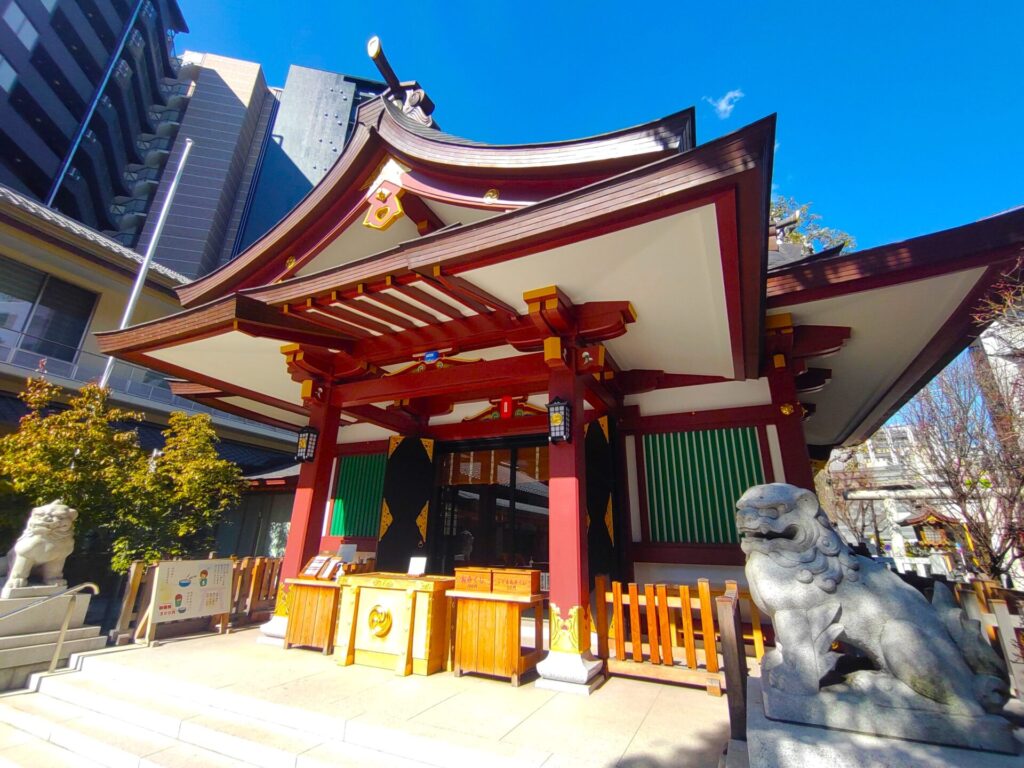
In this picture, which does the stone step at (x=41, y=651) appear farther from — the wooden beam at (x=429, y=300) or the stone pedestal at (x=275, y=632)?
the wooden beam at (x=429, y=300)

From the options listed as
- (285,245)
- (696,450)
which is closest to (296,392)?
(285,245)

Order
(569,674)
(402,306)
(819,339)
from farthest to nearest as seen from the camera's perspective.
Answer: (819,339)
(402,306)
(569,674)

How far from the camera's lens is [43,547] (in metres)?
5.27

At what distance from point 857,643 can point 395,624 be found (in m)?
4.02

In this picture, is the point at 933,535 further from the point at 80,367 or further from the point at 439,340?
the point at 80,367

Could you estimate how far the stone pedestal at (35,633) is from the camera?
14.9 ft

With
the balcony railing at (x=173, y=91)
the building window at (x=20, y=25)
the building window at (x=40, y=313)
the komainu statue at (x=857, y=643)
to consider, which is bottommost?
the komainu statue at (x=857, y=643)

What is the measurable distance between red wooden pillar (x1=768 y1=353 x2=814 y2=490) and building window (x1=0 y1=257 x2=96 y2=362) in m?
16.8

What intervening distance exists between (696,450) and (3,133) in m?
32.1

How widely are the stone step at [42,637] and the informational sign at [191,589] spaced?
61 cm

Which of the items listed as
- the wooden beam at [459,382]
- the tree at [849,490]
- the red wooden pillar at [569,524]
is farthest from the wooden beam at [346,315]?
the tree at [849,490]

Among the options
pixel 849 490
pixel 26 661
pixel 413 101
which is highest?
pixel 413 101

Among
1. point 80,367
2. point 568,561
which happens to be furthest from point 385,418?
point 80,367

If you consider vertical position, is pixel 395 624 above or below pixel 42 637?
above
